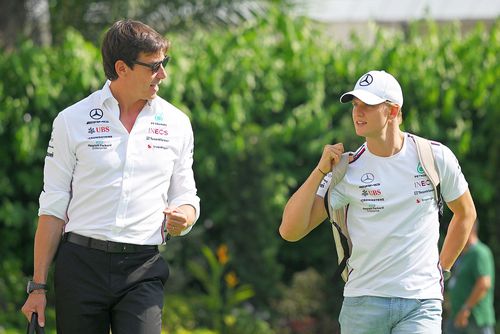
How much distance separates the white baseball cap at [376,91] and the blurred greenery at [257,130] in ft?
20.2

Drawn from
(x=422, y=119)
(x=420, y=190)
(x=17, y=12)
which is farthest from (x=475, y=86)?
(x=420, y=190)

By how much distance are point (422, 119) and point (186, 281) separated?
322 cm

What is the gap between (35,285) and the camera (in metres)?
5.24

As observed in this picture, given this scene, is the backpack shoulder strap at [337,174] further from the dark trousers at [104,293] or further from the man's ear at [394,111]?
the dark trousers at [104,293]

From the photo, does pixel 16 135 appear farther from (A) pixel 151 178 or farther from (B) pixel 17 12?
(A) pixel 151 178

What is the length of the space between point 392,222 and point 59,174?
5.25 ft

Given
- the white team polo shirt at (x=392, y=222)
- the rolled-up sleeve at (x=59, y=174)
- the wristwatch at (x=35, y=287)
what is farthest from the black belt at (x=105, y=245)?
the white team polo shirt at (x=392, y=222)

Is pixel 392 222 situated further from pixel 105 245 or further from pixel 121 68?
pixel 121 68

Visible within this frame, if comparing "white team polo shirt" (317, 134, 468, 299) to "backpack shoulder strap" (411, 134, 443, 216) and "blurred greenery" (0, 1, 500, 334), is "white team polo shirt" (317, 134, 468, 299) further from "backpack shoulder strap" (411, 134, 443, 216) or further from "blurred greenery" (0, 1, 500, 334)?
"blurred greenery" (0, 1, 500, 334)

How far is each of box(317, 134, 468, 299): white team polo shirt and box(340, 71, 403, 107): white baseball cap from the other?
0.86 ft

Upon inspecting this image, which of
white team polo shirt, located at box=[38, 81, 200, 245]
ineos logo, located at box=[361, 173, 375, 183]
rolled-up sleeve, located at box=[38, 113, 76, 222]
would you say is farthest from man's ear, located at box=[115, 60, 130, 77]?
ineos logo, located at box=[361, 173, 375, 183]

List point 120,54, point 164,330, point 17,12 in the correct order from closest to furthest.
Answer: point 120,54, point 164,330, point 17,12

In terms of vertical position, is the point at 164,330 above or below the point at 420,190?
below

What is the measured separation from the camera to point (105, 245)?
5156mm
